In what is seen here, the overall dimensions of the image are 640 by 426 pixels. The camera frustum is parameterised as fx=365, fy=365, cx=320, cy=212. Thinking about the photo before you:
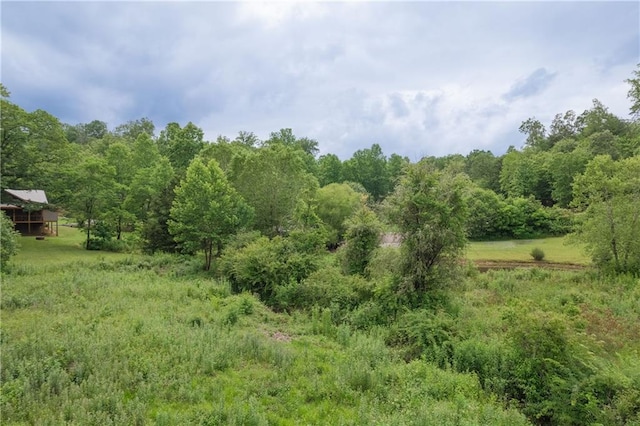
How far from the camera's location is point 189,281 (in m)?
18.8

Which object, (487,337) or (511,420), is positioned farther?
(487,337)

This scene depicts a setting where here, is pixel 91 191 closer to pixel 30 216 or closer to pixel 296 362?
pixel 30 216

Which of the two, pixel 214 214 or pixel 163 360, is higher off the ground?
pixel 214 214

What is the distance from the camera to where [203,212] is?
2195 centimetres

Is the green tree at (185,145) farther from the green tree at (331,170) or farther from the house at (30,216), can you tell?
the green tree at (331,170)

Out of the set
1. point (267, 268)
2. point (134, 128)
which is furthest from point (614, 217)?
point (134, 128)

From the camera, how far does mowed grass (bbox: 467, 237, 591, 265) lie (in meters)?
27.2

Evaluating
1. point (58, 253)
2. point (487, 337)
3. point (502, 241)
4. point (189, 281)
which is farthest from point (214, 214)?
point (502, 241)

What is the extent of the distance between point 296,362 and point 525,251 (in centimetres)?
2900

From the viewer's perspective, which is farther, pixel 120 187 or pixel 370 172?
pixel 370 172

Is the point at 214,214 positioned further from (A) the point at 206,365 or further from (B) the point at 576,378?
(B) the point at 576,378

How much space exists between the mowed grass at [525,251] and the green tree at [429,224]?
9893 mm

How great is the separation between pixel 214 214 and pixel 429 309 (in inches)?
539

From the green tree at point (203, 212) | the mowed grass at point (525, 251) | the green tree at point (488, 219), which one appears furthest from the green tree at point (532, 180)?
the green tree at point (203, 212)
